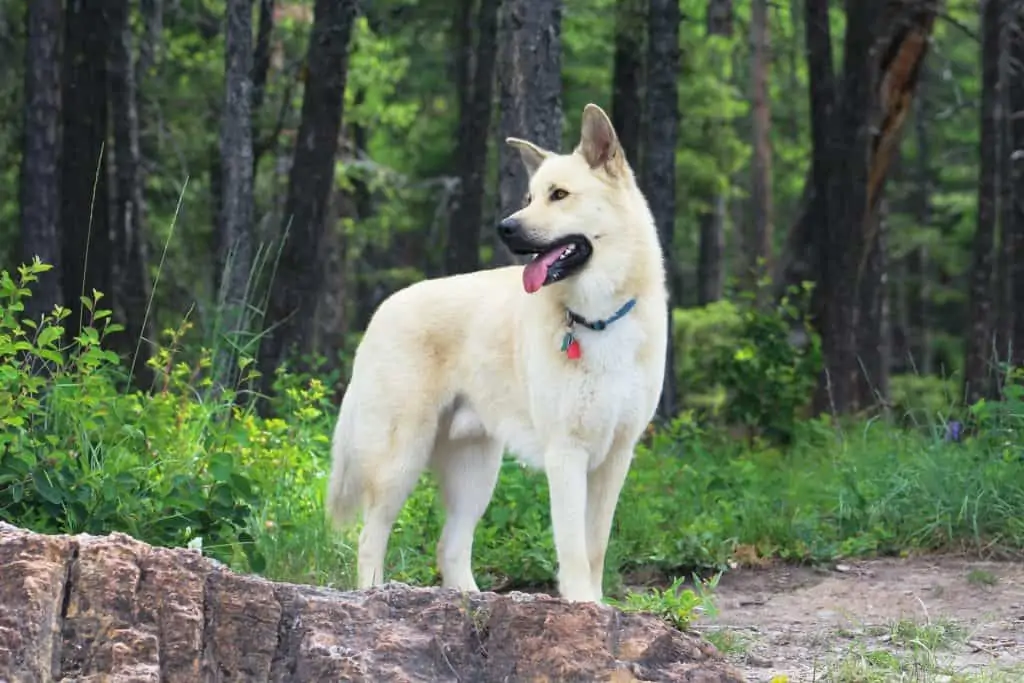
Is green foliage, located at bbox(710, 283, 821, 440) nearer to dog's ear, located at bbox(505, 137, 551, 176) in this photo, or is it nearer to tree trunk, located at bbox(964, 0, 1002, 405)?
tree trunk, located at bbox(964, 0, 1002, 405)

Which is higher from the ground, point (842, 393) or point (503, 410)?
point (503, 410)

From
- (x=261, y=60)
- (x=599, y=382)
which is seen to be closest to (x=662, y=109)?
(x=599, y=382)

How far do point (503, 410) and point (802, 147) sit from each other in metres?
27.0

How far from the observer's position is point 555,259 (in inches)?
219

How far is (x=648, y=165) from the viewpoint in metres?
12.4

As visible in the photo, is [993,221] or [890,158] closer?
[993,221]

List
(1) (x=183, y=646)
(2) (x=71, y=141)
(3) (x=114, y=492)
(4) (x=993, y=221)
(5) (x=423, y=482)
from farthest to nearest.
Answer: (2) (x=71, y=141) → (4) (x=993, y=221) → (5) (x=423, y=482) → (3) (x=114, y=492) → (1) (x=183, y=646)

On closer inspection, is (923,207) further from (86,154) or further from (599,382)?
(599,382)

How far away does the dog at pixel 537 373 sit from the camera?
5.57 meters

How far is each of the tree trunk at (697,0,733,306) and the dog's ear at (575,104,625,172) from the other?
14638 millimetres

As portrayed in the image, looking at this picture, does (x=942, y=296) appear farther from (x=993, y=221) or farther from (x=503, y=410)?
(x=503, y=410)

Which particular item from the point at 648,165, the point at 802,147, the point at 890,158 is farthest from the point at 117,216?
the point at 802,147

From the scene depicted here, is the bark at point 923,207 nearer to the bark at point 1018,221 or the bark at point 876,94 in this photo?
the bark at point 876,94

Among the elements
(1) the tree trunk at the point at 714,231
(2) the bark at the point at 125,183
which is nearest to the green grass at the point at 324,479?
(2) the bark at the point at 125,183
